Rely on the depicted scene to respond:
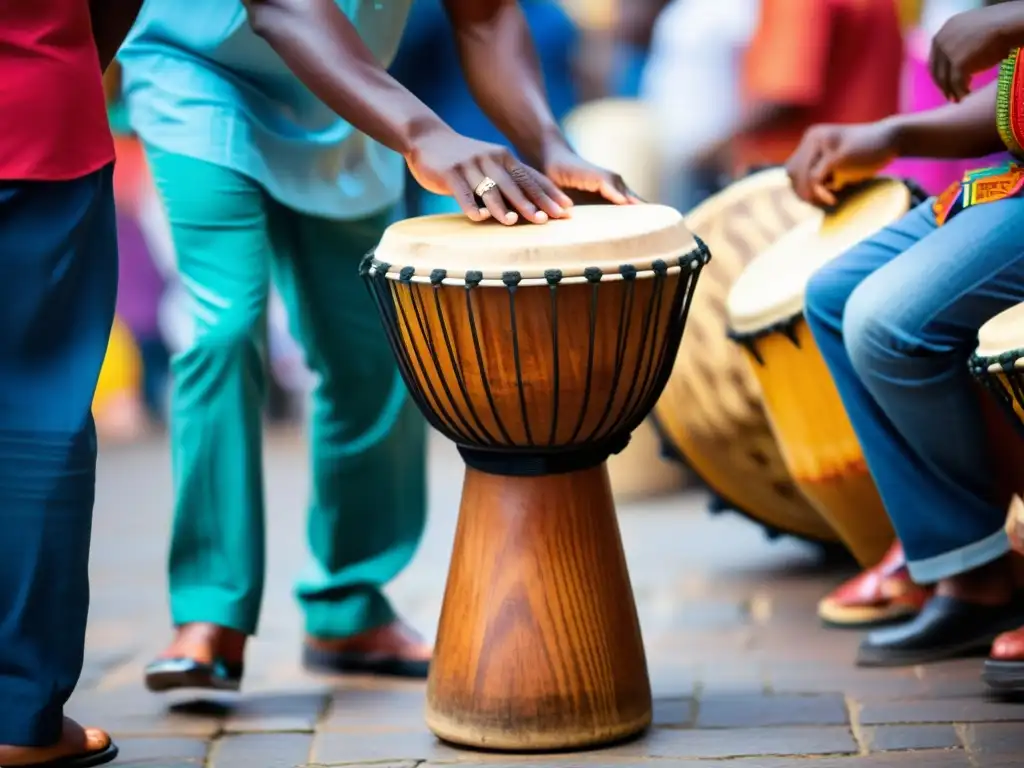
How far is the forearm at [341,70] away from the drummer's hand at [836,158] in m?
0.81

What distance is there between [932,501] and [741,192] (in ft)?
3.54

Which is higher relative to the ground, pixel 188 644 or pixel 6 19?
pixel 6 19

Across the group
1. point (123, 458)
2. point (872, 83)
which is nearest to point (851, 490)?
point (872, 83)

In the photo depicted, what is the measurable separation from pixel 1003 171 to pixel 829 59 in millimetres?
1599

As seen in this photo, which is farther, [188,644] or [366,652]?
[366,652]

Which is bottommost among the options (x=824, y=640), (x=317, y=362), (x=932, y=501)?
(x=824, y=640)

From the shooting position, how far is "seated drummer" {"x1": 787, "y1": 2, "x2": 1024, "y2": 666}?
107 inches

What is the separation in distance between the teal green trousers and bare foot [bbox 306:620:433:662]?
0.02 metres

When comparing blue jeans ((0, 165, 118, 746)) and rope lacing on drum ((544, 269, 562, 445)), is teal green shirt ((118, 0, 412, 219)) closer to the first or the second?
blue jeans ((0, 165, 118, 746))

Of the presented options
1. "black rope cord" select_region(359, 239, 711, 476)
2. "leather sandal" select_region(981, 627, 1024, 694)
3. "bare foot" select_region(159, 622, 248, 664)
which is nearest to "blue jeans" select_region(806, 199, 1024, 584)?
"leather sandal" select_region(981, 627, 1024, 694)

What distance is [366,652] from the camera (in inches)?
126

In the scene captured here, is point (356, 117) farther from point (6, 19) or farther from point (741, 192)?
point (741, 192)

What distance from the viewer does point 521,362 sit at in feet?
8.28

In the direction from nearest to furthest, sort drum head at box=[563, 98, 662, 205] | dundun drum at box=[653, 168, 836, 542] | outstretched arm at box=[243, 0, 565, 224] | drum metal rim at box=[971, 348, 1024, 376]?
drum metal rim at box=[971, 348, 1024, 376] → outstretched arm at box=[243, 0, 565, 224] → dundun drum at box=[653, 168, 836, 542] → drum head at box=[563, 98, 662, 205]
